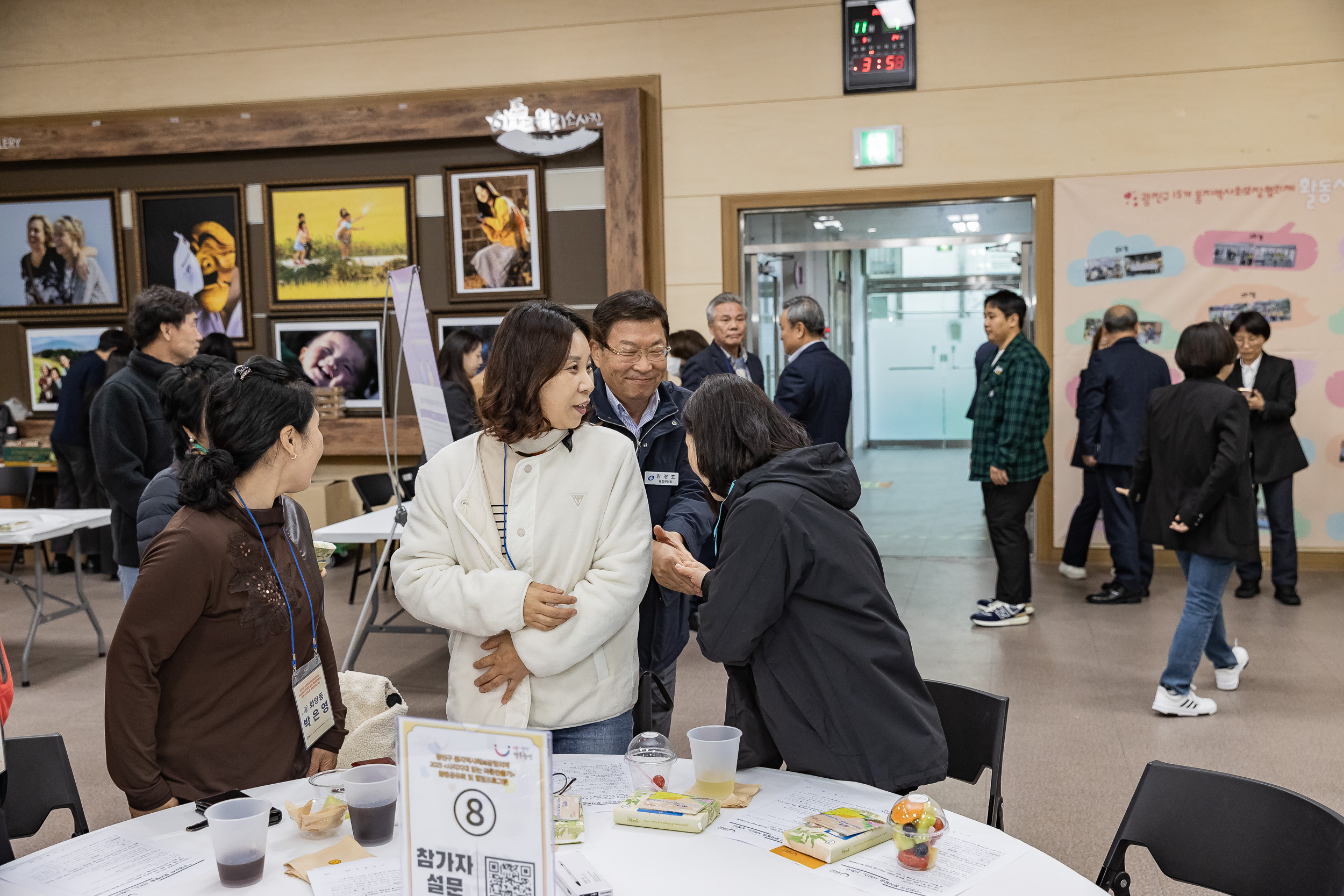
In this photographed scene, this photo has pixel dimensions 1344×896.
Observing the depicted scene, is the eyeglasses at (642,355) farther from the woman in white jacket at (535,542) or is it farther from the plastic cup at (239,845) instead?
the plastic cup at (239,845)

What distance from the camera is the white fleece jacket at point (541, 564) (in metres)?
1.92

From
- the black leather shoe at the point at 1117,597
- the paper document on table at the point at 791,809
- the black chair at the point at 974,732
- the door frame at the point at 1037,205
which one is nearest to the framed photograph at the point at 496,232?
the door frame at the point at 1037,205

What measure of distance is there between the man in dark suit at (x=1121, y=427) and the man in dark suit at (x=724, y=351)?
2.04 meters

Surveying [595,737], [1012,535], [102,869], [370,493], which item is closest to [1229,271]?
[1012,535]

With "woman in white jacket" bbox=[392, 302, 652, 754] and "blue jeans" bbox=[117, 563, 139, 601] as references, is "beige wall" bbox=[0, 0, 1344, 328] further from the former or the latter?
"woman in white jacket" bbox=[392, 302, 652, 754]

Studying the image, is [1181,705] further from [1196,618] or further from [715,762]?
[715,762]

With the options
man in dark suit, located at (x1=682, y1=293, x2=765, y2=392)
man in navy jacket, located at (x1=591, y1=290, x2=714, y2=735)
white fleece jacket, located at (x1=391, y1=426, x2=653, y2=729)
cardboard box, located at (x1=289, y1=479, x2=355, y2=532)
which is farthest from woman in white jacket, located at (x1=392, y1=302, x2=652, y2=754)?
cardboard box, located at (x1=289, y1=479, x2=355, y2=532)

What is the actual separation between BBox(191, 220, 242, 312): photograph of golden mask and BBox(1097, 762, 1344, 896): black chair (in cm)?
735

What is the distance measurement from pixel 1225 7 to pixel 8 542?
7.44 meters

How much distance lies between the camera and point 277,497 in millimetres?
2041

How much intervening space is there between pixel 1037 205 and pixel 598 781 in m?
5.91

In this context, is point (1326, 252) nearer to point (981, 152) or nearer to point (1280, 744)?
point (981, 152)

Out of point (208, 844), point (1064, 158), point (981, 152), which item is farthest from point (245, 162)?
point (208, 844)

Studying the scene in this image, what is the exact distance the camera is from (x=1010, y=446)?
528 centimetres
